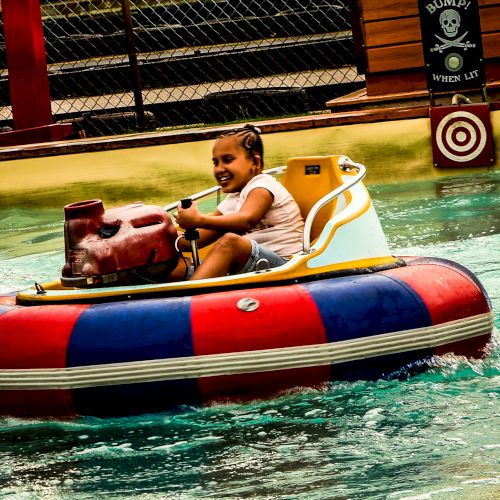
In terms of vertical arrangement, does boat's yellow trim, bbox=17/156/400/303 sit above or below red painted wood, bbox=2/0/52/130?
below

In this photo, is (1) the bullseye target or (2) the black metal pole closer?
(1) the bullseye target

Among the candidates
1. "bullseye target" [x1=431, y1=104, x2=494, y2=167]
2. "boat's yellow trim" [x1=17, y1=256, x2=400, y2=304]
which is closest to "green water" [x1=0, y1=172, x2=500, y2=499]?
"boat's yellow trim" [x1=17, y1=256, x2=400, y2=304]

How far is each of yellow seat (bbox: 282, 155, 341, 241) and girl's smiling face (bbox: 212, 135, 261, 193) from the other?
1.00 feet

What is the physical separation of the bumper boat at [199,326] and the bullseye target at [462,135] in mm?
4024

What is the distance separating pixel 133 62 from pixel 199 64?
2.79 m

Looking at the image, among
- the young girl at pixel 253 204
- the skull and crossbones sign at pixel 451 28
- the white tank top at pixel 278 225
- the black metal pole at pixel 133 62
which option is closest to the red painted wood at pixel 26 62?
the black metal pole at pixel 133 62

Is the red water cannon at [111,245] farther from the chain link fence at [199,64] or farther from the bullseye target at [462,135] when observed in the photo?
the chain link fence at [199,64]

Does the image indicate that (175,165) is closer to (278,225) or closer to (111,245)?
(278,225)

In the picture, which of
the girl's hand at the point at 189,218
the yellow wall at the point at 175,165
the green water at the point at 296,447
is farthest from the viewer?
the yellow wall at the point at 175,165

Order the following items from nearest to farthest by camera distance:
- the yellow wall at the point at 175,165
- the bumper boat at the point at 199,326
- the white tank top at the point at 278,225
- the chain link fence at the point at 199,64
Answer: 1. the bumper boat at the point at 199,326
2. the white tank top at the point at 278,225
3. the yellow wall at the point at 175,165
4. the chain link fence at the point at 199,64

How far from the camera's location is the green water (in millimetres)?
3100

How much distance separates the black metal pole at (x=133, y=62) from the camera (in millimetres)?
9516

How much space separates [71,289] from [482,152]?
14.7ft

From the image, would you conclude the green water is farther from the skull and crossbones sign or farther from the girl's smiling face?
the skull and crossbones sign
